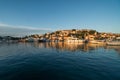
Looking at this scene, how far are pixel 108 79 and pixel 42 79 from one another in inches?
282

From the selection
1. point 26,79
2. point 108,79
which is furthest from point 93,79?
point 26,79

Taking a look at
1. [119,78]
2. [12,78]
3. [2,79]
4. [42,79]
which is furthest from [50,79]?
[119,78]

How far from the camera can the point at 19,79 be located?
37.4ft

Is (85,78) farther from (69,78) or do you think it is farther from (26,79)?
(26,79)

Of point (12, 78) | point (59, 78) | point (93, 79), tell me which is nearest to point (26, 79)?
point (12, 78)

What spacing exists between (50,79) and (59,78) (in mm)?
1040

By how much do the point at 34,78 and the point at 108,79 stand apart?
26.5ft

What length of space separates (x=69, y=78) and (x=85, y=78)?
5.89 ft

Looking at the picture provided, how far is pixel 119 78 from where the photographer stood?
12047 mm

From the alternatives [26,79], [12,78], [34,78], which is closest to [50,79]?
[34,78]

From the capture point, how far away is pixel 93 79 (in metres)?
11.6

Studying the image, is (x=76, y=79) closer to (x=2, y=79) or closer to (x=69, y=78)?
(x=69, y=78)

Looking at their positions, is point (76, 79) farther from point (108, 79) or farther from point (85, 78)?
point (108, 79)

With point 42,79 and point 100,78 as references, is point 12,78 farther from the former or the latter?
point 100,78
